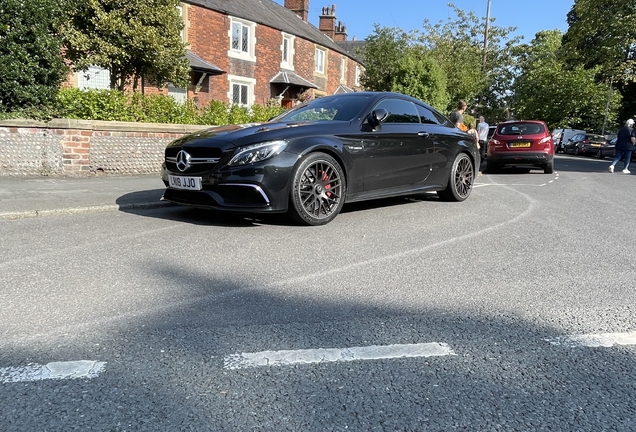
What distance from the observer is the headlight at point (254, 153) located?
5.50 meters

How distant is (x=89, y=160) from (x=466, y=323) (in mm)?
9006

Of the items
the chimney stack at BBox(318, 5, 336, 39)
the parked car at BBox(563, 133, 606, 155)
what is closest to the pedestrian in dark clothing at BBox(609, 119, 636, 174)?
the parked car at BBox(563, 133, 606, 155)

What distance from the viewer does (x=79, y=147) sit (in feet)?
32.7

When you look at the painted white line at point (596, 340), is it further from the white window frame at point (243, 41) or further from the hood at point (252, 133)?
the white window frame at point (243, 41)

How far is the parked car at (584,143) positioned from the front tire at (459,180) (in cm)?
2800

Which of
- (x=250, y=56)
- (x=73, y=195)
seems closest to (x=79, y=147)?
(x=73, y=195)

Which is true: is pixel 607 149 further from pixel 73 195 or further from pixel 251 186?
pixel 73 195

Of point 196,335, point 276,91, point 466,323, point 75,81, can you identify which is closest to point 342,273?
point 466,323

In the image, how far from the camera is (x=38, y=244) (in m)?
4.94

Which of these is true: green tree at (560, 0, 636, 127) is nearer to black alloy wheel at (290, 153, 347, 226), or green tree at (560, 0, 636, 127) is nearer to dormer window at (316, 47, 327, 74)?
dormer window at (316, 47, 327, 74)

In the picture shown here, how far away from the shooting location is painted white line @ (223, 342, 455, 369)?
2.55 m

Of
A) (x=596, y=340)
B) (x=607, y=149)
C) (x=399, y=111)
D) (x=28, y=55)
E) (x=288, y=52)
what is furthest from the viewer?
(x=607, y=149)

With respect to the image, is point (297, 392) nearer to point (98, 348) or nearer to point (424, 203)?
point (98, 348)

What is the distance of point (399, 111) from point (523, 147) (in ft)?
29.6
